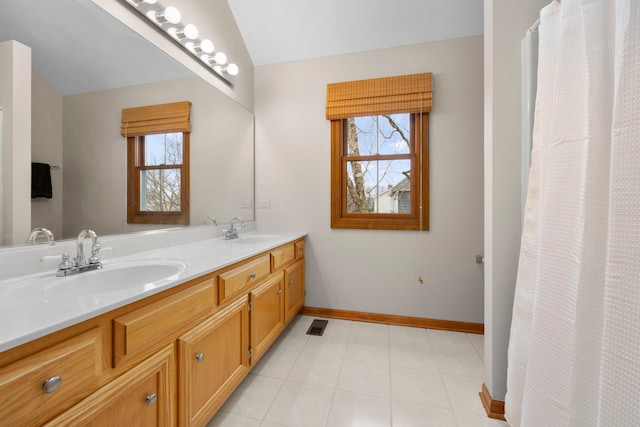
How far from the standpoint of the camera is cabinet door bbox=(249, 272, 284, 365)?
58.3 inches

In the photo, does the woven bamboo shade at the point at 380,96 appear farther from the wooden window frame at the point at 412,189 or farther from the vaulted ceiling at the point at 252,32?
the vaulted ceiling at the point at 252,32

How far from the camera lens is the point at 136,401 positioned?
2.58ft

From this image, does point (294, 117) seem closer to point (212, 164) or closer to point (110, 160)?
point (212, 164)

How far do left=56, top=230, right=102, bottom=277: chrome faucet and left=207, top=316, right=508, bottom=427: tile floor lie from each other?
907 millimetres

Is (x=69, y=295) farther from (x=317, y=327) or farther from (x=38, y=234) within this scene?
(x=317, y=327)

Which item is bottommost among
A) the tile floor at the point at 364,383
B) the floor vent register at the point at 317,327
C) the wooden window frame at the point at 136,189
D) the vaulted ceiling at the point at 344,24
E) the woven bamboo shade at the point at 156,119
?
the tile floor at the point at 364,383

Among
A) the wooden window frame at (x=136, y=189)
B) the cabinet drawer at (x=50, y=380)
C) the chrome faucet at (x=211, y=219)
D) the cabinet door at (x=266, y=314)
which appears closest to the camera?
the cabinet drawer at (x=50, y=380)

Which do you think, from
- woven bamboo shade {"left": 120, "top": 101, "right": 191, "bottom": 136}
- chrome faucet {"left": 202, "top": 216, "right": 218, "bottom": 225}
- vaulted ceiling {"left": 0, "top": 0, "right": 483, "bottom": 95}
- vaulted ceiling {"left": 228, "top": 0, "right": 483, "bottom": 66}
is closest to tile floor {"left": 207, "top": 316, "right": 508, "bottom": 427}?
chrome faucet {"left": 202, "top": 216, "right": 218, "bottom": 225}

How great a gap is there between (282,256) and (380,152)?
126 cm

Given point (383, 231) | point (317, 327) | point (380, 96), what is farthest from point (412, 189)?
point (317, 327)

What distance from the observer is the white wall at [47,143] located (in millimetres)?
996

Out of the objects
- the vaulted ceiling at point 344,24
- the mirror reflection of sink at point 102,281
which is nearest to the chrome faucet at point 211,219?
the mirror reflection of sink at point 102,281

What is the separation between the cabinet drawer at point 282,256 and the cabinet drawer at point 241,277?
89mm

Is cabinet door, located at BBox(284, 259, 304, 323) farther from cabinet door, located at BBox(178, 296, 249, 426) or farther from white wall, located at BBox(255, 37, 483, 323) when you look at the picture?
cabinet door, located at BBox(178, 296, 249, 426)
